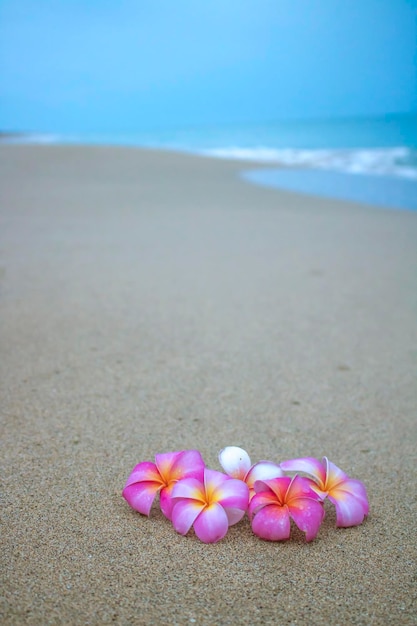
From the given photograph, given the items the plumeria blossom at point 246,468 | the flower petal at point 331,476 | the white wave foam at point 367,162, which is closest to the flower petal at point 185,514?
the plumeria blossom at point 246,468

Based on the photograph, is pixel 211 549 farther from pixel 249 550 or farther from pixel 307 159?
pixel 307 159

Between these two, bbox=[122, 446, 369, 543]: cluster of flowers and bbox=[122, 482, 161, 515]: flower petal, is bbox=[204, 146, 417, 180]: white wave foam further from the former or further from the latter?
bbox=[122, 482, 161, 515]: flower petal

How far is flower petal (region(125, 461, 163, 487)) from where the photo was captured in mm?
1086

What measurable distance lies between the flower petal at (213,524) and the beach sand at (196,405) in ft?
0.08

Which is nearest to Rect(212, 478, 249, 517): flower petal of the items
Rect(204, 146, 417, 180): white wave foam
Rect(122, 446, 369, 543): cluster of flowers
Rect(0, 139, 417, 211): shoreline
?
Rect(122, 446, 369, 543): cluster of flowers

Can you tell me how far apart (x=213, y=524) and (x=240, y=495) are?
2.7 inches

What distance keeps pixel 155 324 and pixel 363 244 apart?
2.11 meters

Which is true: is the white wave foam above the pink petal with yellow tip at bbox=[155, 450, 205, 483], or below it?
below

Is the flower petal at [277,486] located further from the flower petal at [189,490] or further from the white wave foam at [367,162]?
the white wave foam at [367,162]

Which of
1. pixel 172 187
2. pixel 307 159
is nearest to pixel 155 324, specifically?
pixel 172 187

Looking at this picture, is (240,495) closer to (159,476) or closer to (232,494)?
(232,494)

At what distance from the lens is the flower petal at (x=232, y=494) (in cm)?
101

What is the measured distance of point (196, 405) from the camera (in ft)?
5.25

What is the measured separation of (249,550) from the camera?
3.31ft
